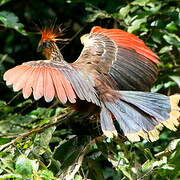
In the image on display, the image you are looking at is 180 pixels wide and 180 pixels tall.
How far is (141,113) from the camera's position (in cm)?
302

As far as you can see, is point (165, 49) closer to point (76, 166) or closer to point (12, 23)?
point (12, 23)

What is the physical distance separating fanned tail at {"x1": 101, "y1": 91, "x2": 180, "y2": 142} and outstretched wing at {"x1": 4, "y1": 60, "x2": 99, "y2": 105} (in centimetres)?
14

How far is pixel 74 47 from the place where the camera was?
474 cm

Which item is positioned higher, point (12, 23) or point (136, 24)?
point (136, 24)

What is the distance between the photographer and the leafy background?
2.68m

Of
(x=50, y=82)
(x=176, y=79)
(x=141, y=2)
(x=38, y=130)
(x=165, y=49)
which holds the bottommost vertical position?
(x=38, y=130)

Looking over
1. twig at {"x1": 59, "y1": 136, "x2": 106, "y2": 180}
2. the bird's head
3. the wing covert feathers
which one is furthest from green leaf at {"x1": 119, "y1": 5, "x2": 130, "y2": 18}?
twig at {"x1": 59, "y1": 136, "x2": 106, "y2": 180}

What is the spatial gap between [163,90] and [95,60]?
0.67 m

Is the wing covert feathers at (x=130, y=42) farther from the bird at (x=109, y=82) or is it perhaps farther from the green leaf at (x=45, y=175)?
the green leaf at (x=45, y=175)

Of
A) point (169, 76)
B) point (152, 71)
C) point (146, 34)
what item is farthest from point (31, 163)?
point (146, 34)

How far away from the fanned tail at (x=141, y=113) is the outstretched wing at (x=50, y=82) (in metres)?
0.14

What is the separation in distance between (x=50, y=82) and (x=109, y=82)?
2.26 ft

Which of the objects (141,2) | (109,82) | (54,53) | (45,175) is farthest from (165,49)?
(45,175)

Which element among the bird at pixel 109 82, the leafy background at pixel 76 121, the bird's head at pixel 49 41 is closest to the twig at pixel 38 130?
the leafy background at pixel 76 121
